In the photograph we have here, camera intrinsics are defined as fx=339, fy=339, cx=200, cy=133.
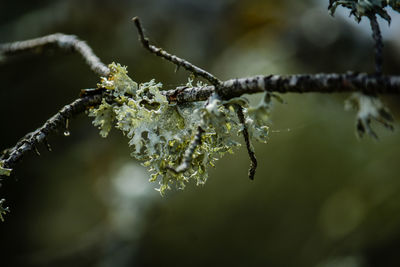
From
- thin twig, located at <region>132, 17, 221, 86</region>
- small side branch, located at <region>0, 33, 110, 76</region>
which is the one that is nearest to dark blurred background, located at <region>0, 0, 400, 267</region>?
small side branch, located at <region>0, 33, 110, 76</region>

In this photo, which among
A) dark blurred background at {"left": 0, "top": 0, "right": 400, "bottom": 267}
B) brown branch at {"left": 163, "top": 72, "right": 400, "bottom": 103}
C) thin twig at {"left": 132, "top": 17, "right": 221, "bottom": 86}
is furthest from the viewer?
dark blurred background at {"left": 0, "top": 0, "right": 400, "bottom": 267}

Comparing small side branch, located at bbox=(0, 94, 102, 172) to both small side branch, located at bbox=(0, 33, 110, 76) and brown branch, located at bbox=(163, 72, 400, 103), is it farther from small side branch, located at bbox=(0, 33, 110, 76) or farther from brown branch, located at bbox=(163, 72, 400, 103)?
brown branch, located at bbox=(163, 72, 400, 103)

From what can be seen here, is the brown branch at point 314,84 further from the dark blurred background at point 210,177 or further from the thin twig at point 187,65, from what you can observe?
the dark blurred background at point 210,177

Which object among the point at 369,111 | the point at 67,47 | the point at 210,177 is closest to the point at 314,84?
the point at 369,111

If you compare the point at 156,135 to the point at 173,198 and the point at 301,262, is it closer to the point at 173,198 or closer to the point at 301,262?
the point at 173,198

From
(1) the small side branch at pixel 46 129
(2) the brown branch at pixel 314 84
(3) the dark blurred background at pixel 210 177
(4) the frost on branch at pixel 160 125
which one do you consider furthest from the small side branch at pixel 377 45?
(3) the dark blurred background at pixel 210 177
